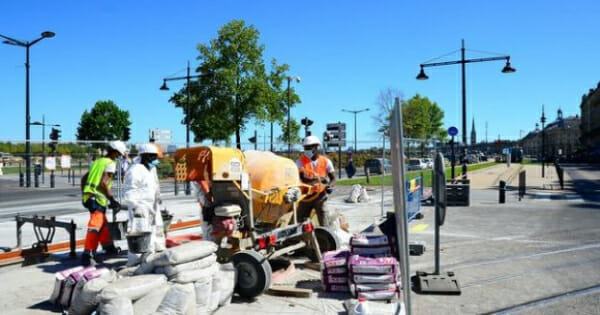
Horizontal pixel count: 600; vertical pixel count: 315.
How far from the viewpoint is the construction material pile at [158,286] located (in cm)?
471

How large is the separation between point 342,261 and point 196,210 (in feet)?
31.7

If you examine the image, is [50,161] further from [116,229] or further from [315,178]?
[315,178]

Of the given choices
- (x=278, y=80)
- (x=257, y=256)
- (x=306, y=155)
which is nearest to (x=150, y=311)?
(x=257, y=256)

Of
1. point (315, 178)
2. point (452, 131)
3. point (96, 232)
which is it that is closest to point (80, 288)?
point (96, 232)

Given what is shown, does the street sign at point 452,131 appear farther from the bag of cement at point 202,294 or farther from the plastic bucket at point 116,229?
the bag of cement at point 202,294

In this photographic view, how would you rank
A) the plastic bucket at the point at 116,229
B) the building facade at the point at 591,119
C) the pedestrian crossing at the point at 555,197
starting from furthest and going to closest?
the building facade at the point at 591,119
the pedestrian crossing at the point at 555,197
the plastic bucket at the point at 116,229

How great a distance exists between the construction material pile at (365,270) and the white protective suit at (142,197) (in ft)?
7.50

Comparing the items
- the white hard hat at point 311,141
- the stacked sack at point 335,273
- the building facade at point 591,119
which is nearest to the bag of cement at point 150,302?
the stacked sack at point 335,273

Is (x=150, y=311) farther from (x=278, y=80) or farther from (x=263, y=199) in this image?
(x=278, y=80)

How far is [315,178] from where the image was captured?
26.1 feet

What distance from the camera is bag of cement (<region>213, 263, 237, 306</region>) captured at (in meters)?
5.46

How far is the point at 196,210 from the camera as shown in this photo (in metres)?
15.0

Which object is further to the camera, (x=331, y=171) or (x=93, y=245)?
(x=331, y=171)

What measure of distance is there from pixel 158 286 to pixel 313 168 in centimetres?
367
